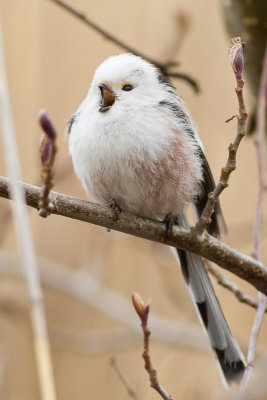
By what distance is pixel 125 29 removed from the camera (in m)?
2.93

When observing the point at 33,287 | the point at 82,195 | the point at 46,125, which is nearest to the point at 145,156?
the point at 46,125

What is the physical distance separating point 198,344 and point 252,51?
3.74 feet

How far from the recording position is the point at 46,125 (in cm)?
99

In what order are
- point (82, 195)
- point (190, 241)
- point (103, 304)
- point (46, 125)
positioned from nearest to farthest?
point (46, 125)
point (190, 241)
point (103, 304)
point (82, 195)

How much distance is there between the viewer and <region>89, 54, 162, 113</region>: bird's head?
171cm

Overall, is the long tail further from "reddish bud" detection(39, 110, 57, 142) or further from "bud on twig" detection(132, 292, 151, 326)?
"reddish bud" detection(39, 110, 57, 142)

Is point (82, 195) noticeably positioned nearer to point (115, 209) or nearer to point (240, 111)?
point (115, 209)

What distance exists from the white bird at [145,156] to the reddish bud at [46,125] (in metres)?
0.58

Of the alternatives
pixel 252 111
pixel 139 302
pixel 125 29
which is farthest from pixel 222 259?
pixel 125 29

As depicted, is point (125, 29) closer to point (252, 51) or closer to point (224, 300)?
point (252, 51)

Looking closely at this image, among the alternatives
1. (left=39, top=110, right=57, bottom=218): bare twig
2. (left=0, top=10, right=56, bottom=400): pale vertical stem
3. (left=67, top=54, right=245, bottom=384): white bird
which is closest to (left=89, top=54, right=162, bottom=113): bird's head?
(left=67, top=54, right=245, bottom=384): white bird

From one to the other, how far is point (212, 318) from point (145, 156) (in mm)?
559

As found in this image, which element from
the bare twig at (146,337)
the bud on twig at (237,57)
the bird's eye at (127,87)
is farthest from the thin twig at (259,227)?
the bud on twig at (237,57)

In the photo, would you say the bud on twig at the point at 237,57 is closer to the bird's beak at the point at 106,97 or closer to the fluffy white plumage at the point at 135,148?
the fluffy white plumage at the point at 135,148
